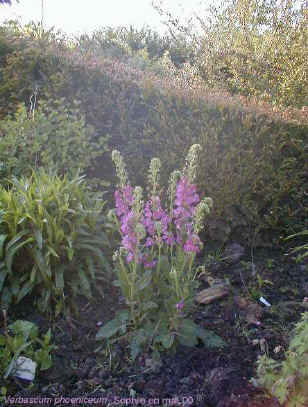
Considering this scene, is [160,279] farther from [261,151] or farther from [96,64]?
[96,64]

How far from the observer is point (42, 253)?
3.03m

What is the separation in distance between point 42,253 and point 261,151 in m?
2.00

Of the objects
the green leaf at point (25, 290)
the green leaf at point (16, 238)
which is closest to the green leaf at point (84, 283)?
the green leaf at point (25, 290)

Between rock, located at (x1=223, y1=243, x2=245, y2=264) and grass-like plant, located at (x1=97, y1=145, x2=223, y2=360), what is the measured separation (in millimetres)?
1037

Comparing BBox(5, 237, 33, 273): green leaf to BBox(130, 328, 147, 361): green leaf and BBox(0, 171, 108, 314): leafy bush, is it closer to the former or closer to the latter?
BBox(0, 171, 108, 314): leafy bush

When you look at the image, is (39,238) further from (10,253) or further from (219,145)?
(219,145)

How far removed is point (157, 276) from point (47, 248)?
745 millimetres

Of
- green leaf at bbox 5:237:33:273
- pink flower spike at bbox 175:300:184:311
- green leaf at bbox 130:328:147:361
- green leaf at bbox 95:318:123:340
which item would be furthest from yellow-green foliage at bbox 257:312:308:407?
green leaf at bbox 5:237:33:273

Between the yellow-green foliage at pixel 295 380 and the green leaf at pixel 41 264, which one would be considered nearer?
the yellow-green foliage at pixel 295 380

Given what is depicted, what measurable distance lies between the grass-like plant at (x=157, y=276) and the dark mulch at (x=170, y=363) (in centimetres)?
11

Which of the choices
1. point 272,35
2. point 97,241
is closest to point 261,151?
point 97,241

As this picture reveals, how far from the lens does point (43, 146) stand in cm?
421

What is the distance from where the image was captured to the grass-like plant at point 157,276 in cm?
253

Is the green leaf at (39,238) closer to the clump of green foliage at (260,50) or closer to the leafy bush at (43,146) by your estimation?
the leafy bush at (43,146)
